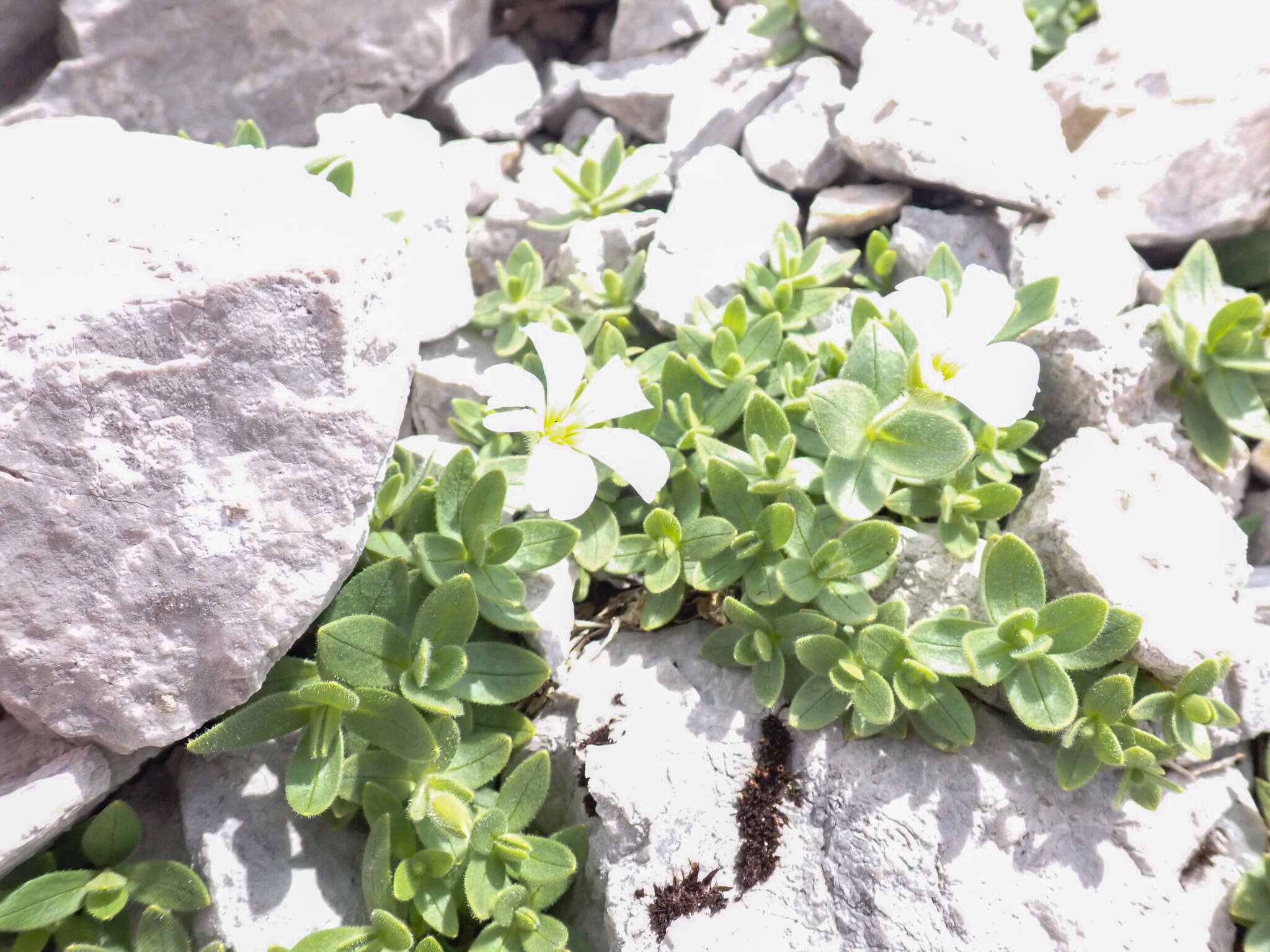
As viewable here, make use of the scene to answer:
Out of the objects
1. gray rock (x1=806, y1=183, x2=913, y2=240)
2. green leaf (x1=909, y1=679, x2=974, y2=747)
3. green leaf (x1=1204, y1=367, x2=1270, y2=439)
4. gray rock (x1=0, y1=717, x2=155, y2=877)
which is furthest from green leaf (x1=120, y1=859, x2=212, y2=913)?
green leaf (x1=1204, y1=367, x2=1270, y2=439)

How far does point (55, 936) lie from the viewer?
2613mm

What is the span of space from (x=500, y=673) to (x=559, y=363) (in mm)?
984

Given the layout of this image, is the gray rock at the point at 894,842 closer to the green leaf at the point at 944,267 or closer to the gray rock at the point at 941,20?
the green leaf at the point at 944,267

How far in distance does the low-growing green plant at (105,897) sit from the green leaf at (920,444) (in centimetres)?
Result: 241

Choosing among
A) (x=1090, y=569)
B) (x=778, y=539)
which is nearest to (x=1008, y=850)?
(x=1090, y=569)

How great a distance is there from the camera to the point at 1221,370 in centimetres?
340

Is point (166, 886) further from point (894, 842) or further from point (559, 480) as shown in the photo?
point (894, 842)

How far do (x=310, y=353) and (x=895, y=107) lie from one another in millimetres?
2522

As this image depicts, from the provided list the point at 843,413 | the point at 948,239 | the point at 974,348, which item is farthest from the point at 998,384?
the point at 948,239

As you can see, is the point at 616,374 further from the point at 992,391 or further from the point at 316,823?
the point at 316,823

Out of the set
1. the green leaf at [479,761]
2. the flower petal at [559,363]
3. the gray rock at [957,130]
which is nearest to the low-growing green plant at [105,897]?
the green leaf at [479,761]

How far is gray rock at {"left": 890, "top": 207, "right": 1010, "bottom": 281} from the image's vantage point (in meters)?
3.66

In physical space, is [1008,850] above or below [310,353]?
below

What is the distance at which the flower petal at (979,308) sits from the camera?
2.77 m
